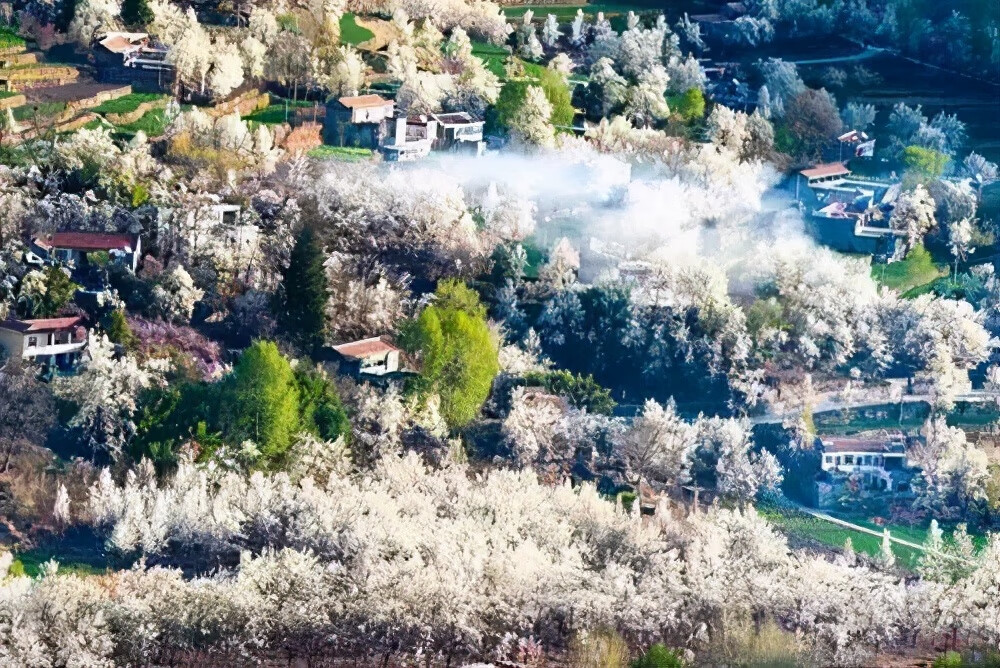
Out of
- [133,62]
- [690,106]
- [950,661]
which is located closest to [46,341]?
[133,62]

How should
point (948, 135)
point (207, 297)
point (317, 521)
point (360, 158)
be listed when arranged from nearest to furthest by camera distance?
point (317, 521), point (207, 297), point (360, 158), point (948, 135)

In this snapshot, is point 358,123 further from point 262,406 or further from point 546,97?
point 262,406

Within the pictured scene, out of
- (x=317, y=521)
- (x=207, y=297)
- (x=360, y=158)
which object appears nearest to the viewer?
(x=317, y=521)

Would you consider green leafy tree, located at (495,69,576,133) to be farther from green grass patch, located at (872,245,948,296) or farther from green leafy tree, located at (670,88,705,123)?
green grass patch, located at (872,245,948,296)

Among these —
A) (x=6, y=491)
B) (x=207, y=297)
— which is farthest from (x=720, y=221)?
(x=6, y=491)

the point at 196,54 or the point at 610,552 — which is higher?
the point at 196,54

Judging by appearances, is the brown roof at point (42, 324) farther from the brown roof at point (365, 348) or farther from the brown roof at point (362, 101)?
the brown roof at point (362, 101)

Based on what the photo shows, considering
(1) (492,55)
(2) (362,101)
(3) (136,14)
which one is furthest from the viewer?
(1) (492,55)

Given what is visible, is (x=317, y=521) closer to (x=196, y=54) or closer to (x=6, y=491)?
(x=6, y=491)
